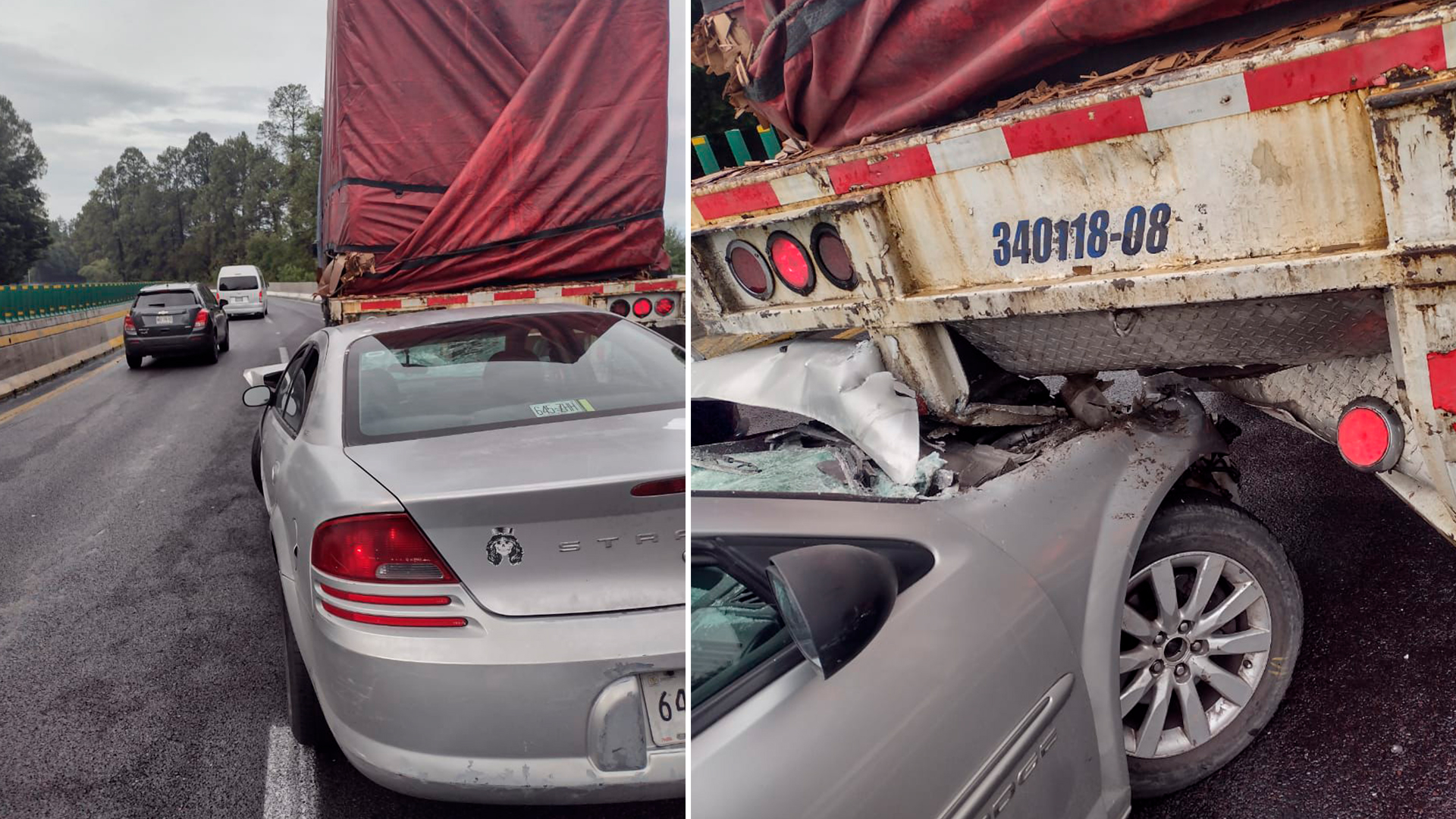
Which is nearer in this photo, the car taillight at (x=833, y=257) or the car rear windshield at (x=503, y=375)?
the car rear windshield at (x=503, y=375)

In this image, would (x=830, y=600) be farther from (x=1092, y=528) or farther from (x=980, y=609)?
(x=1092, y=528)

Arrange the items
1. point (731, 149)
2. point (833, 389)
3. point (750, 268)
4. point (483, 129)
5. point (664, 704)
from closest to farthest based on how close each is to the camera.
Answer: point (664, 704) < point (833, 389) < point (750, 268) < point (731, 149) < point (483, 129)

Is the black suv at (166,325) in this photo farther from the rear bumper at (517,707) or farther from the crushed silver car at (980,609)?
the rear bumper at (517,707)

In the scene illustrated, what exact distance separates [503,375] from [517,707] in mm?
1250

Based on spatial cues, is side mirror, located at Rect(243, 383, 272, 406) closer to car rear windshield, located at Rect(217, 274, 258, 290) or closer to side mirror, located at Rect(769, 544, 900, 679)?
side mirror, located at Rect(769, 544, 900, 679)

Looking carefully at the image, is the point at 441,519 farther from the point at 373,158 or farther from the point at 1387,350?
the point at 373,158

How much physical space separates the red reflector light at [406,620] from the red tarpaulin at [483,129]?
5541 millimetres

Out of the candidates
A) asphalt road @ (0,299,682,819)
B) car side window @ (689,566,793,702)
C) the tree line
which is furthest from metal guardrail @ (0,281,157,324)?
car side window @ (689,566,793,702)

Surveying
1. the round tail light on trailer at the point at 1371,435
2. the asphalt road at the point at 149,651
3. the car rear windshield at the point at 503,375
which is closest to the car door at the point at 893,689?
the asphalt road at the point at 149,651

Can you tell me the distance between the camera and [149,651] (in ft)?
12.4

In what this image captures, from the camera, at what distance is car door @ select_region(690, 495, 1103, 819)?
4.76 ft

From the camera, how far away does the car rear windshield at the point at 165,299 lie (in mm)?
15273

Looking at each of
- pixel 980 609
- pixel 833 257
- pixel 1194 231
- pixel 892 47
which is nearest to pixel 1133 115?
pixel 1194 231

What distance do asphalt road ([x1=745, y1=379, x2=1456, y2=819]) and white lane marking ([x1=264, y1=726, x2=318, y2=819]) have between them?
1571 millimetres
